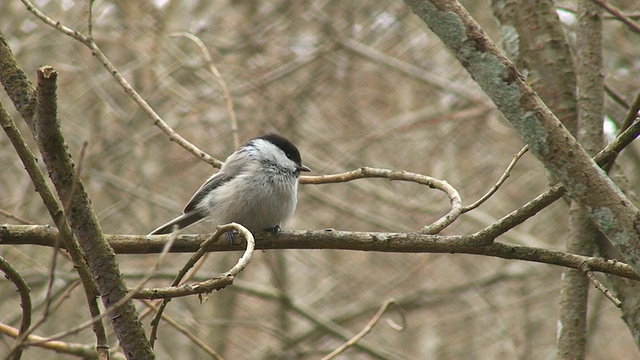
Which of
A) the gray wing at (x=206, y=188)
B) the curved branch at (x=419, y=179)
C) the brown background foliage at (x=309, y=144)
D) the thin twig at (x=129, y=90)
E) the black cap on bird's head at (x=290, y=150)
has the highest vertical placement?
the brown background foliage at (x=309, y=144)

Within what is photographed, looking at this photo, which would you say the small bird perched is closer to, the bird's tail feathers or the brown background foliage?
the bird's tail feathers

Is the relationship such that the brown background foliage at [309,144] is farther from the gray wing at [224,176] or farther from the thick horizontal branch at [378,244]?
the thick horizontal branch at [378,244]

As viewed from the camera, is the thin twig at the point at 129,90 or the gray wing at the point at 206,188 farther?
the gray wing at the point at 206,188

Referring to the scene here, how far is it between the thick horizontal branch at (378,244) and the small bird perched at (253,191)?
1227mm

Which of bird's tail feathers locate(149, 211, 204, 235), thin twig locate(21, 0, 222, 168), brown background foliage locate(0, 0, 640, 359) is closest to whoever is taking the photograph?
thin twig locate(21, 0, 222, 168)

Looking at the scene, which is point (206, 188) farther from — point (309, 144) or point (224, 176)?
Result: point (309, 144)

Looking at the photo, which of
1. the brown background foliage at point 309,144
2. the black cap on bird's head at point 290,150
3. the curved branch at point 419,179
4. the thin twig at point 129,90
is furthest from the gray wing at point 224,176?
the brown background foliage at point 309,144

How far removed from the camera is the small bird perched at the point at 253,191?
163 inches

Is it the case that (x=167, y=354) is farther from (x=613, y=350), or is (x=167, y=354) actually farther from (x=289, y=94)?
(x=613, y=350)

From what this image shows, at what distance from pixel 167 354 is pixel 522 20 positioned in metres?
5.52

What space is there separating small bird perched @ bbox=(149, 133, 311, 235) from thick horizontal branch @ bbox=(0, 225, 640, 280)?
4.03ft

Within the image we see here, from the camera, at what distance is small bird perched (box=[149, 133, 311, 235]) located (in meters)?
4.13

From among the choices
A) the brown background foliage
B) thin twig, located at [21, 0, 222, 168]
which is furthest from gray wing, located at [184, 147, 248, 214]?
the brown background foliage

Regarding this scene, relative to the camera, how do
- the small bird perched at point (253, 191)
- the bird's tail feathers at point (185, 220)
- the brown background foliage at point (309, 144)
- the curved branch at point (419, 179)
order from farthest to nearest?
1. the brown background foliage at point (309, 144)
2. the bird's tail feathers at point (185, 220)
3. the small bird perched at point (253, 191)
4. the curved branch at point (419, 179)
